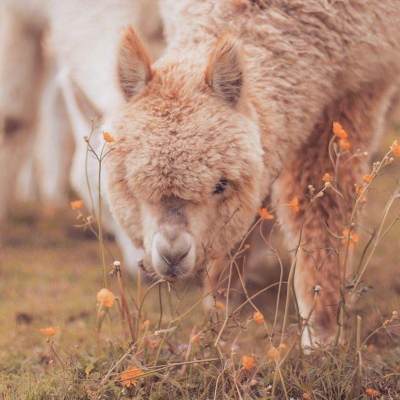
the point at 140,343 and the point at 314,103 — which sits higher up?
the point at 314,103

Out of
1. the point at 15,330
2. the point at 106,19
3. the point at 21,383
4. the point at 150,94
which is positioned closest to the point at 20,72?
the point at 106,19

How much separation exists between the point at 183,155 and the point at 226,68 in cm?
45

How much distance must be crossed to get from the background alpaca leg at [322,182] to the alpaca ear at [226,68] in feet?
2.30

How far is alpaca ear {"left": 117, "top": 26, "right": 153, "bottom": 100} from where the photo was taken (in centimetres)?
283

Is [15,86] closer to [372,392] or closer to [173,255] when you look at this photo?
[173,255]

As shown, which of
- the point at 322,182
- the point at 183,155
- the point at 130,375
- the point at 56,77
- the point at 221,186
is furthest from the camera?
the point at 56,77

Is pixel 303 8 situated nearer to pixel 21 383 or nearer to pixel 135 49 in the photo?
pixel 135 49

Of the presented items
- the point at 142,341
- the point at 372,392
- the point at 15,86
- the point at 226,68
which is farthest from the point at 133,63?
the point at 15,86

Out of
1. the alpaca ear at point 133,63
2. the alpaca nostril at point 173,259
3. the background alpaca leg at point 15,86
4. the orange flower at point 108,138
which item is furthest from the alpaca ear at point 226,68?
the background alpaca leg at point 15,86

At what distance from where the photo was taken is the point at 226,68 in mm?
2811

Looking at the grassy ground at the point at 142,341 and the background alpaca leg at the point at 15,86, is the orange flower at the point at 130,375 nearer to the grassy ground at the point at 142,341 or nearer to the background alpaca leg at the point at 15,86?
the grassy ground at the point at 142,341

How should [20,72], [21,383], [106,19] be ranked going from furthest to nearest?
[20,72]
[106,19]
[21,383]

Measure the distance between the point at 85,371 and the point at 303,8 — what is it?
6.13ft

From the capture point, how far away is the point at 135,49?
284cm
